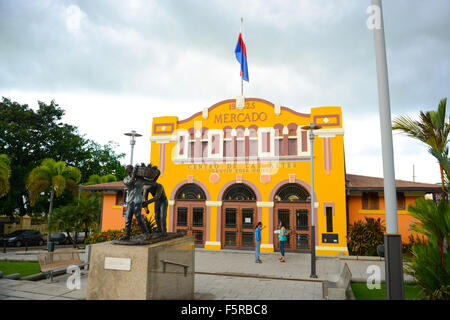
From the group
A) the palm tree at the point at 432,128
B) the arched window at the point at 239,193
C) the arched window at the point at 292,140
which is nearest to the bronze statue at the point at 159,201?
the palm tree at the point at 432,128

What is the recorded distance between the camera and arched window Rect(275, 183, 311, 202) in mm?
16141

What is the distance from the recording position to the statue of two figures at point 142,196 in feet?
20.4

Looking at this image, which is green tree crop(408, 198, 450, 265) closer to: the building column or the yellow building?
the yellow building

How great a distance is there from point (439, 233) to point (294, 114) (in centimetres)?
1214

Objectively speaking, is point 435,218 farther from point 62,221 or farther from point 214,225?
point 62,221

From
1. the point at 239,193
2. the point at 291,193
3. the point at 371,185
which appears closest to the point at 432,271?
the point at 291,193

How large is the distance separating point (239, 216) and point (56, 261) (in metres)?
9.59

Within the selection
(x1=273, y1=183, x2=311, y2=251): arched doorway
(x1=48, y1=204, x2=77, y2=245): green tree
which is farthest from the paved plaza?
(x1=48, y1=204, x2=77, y2=245): green tree

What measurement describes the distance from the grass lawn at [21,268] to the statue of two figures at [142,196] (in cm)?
559

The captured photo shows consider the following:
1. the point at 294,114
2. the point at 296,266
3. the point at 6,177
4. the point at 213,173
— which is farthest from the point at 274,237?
the point at 6,177

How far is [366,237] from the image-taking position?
576 inches

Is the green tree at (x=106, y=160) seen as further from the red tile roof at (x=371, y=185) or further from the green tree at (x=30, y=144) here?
the red tile roof at (x=371, y=185)

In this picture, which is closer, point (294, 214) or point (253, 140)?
point (294, 214)
